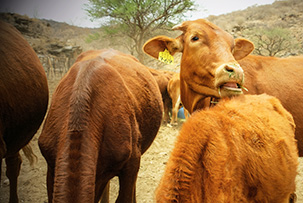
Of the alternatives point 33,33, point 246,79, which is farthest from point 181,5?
point 33,33

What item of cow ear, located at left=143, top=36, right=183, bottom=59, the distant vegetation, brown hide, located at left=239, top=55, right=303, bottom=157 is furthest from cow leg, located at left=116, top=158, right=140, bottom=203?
the distant vegetation

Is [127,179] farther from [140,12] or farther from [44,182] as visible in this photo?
[140,12]

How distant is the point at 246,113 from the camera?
4.66 ft

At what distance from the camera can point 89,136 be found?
4.41ft

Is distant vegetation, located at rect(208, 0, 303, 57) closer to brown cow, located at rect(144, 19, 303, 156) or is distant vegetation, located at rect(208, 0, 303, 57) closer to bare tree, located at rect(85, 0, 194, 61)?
bare tree, located at rect(85, 0, 194, 61)

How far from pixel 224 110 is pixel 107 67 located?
1.10 meters

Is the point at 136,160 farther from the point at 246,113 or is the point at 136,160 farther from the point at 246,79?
the point at 246,79

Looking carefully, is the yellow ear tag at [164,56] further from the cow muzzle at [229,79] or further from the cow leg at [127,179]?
the cow leg at [127,179]

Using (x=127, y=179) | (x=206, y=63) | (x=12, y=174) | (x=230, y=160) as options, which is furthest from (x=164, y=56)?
(x=12, y=174)

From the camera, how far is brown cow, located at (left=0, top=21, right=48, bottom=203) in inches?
81.4

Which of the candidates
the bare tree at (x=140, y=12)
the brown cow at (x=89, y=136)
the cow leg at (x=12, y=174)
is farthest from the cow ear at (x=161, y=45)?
the bare tree at (x=140, y=12)

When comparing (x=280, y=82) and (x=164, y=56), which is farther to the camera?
(x=164, y=56)

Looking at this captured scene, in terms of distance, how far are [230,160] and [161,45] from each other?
7.65 feet

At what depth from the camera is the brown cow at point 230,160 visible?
3.42 feet
